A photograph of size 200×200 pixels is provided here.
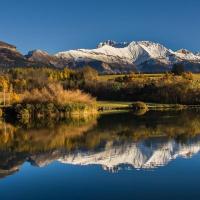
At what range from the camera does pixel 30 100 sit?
69438 mm

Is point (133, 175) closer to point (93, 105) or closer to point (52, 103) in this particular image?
point (52, 103)

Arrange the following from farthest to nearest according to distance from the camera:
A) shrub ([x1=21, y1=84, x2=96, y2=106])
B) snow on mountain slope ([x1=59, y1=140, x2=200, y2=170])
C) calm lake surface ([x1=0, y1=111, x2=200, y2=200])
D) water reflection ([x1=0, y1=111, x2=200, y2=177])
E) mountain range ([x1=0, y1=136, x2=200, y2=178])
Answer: shrub ([x1=21, y1=84, x2=96, y2=106]) → water reflection ([x1=0, y1=111, x2=200, y2=177]) → snow on mountain slope ([x1=59, y1=140, x2=200, y2=170]) → mountain range ([x1=0, y1=136, x2=200, y2=178]) → calm lake surface ([x1=0, y1=111, x2=200, y2=200])

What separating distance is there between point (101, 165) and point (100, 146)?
8.17 metres

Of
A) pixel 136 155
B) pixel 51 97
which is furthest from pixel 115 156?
pixel 51 97

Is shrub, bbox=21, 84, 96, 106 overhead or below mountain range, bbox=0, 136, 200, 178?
overhead

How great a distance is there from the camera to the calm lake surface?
1856cm

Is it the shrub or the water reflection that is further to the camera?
the shrub

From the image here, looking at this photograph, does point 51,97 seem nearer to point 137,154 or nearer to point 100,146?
point 100,146

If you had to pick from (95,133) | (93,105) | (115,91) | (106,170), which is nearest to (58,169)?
(106,170)

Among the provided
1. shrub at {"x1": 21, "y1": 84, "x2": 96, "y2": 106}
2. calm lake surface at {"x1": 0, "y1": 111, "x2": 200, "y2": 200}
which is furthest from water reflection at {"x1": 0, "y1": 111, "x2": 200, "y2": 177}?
shrub at {"x1": 21, "y1": 84, "x2": 96, "y2": 106}

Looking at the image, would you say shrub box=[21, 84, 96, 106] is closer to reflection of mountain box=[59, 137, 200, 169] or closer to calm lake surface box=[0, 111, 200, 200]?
calm lake surface box=[0, 111, 200, 200]

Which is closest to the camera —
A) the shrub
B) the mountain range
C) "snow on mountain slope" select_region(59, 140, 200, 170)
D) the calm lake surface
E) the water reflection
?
the calm lake surface

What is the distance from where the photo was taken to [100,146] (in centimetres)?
3269

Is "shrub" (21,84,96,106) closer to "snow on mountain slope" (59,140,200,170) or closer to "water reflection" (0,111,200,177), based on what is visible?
"water reflection" (0,111,200,177)
